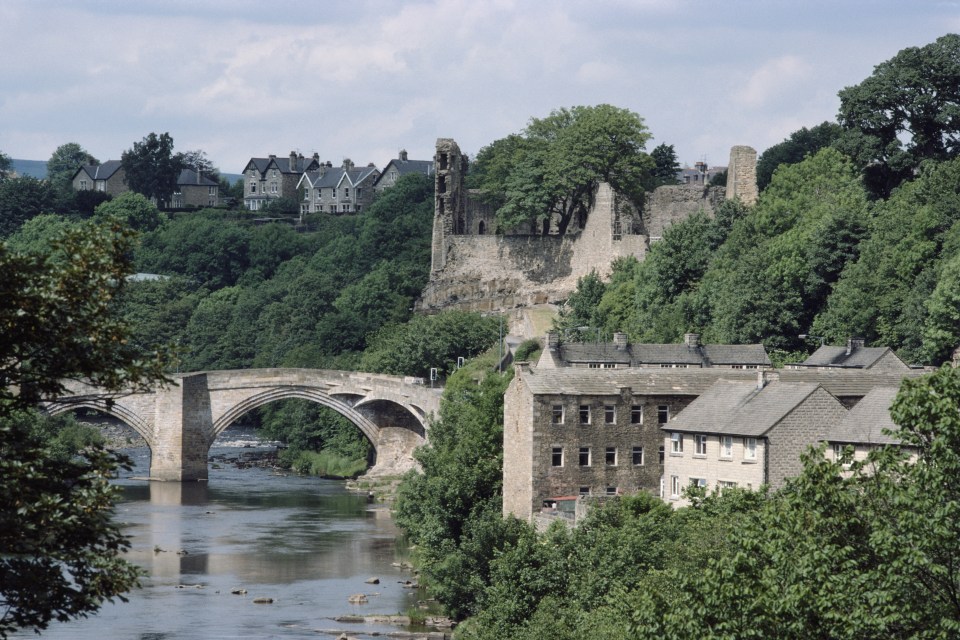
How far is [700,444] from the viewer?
54.5 meters

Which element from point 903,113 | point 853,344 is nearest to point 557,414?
point 853,344

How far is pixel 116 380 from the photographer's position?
23.4 m

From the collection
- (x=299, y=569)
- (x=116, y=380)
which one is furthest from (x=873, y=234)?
(x=116, y=380)

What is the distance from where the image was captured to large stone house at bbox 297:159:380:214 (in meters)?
171

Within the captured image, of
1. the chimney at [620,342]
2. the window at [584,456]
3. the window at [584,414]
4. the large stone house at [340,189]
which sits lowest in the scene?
the window at [584,456]

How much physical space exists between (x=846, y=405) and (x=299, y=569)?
21.3m

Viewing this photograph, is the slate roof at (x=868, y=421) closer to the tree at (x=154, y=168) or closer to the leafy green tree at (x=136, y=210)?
the leafy green tree at (x=136, y=210)

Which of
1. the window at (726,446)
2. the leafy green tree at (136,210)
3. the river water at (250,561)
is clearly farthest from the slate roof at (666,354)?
the leafy green tree at (136,210)

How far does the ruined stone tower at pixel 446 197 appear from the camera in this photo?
114 m

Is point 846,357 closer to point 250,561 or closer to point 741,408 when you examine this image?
point 741,408

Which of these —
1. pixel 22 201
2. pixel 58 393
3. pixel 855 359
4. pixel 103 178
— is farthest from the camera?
pixel 103 178

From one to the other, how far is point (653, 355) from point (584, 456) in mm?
15242

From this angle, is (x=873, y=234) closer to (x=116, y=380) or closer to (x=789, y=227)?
(x=789, y=227)

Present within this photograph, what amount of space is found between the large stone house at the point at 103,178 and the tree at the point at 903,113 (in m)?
99.7
